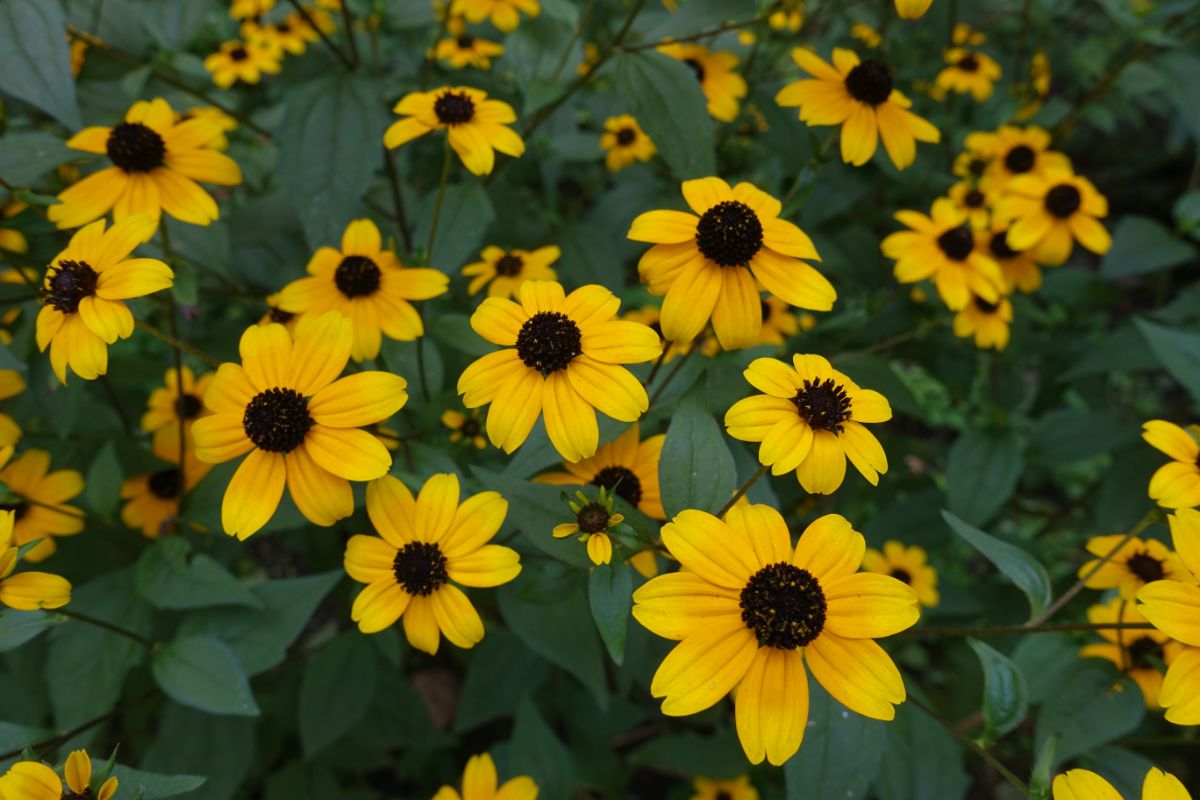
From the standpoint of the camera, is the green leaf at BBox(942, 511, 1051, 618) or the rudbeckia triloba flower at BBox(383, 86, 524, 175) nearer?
the green leaf at BBox(942, 511, 1051, 618)

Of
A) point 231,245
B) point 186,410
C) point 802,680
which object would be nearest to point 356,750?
point 186,410

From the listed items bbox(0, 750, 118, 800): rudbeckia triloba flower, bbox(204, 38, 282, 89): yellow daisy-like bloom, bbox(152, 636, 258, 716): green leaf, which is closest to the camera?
bbox(0, 750, 118, 800): rudbeckia triloba flower

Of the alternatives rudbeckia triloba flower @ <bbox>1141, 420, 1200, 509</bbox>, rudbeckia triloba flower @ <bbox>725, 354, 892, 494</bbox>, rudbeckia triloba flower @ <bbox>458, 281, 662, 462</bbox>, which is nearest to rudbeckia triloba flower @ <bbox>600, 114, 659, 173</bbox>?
rudbeckia triloba flower @ <bbox>458, 281, 662, 462</bbox>

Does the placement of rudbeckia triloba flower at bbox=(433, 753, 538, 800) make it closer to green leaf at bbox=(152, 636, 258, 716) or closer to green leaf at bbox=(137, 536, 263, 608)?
green leaf at bbox=(152, 636, 258, 716)

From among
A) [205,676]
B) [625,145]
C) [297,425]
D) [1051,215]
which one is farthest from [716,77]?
[205,676]

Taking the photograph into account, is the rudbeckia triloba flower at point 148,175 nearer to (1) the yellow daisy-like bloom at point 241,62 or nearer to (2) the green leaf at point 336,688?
(2) the green leaf at point 336,688

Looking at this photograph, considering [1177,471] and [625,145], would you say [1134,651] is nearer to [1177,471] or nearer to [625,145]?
[1177,471]

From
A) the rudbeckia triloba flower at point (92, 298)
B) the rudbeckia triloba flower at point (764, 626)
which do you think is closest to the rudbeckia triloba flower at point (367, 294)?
the rudbeckia triloba flower at point (92, 298)
